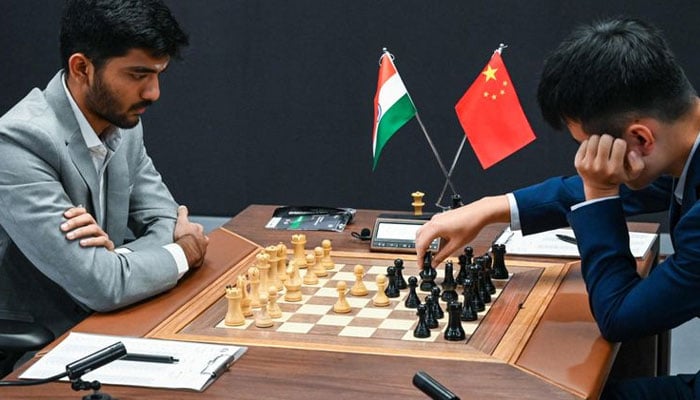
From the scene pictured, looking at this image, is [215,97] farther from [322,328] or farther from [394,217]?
[322,328]

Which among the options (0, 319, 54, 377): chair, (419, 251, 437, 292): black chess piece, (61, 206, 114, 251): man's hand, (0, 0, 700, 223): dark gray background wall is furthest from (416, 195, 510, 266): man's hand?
(0, 0, 700, 223): dark gray background wall

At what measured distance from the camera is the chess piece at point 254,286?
2.47 meters

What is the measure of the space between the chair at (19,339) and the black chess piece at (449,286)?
846 mm

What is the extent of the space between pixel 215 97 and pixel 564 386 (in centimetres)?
403

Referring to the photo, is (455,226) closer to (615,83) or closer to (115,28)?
(615,83)

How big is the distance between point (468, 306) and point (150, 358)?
69cm

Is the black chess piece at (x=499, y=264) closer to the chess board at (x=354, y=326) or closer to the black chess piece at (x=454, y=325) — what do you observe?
the chess board at (x=354, y=326)

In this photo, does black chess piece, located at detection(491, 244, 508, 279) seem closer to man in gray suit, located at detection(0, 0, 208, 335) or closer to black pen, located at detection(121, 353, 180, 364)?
man in gray suit, located at detection(0, 0, 208, 335)

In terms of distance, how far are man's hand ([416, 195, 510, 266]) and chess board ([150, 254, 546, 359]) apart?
9 cm

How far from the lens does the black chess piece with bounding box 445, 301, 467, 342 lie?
2.26m

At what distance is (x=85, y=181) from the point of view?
2.73 m

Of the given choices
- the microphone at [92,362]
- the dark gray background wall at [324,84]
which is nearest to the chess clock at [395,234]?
the microphone at [92,362]

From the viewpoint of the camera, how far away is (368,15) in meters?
5.47

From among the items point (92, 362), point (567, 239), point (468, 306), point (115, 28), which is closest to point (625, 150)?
point (468, 306)
